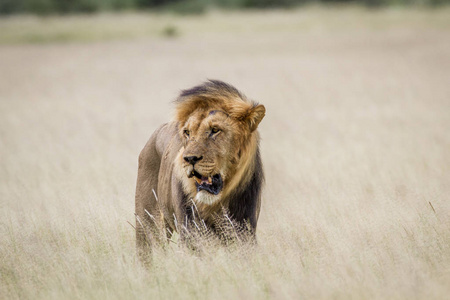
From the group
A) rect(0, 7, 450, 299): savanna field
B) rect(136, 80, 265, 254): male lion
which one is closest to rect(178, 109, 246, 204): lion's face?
rect(136, 80, 265, 254): male lion

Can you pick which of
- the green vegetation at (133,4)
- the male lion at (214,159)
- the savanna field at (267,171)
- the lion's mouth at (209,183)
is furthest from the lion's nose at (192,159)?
the green vegetation at (133,4)

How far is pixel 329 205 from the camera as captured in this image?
6.41m

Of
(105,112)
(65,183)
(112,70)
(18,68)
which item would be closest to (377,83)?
(105,112)

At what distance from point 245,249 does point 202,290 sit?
521 millimetres

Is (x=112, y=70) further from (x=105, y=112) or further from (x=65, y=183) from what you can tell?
(x=65, y=183)

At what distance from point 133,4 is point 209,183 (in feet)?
181

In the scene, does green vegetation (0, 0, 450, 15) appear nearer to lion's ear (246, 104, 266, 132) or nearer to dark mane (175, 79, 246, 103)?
dark mane (175, 79, 246, 103)

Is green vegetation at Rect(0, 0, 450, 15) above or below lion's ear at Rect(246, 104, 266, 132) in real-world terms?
below

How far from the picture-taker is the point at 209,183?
4.29 meters

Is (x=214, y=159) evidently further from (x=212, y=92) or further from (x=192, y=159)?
(x=212, y=92)

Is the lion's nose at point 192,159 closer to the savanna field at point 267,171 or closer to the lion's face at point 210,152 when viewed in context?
the lion's face at point 210,152

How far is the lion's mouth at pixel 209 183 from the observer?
4.29m

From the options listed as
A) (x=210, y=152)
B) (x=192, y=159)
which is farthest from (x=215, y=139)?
(x=192, y=159)

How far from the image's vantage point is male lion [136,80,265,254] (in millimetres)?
4270
